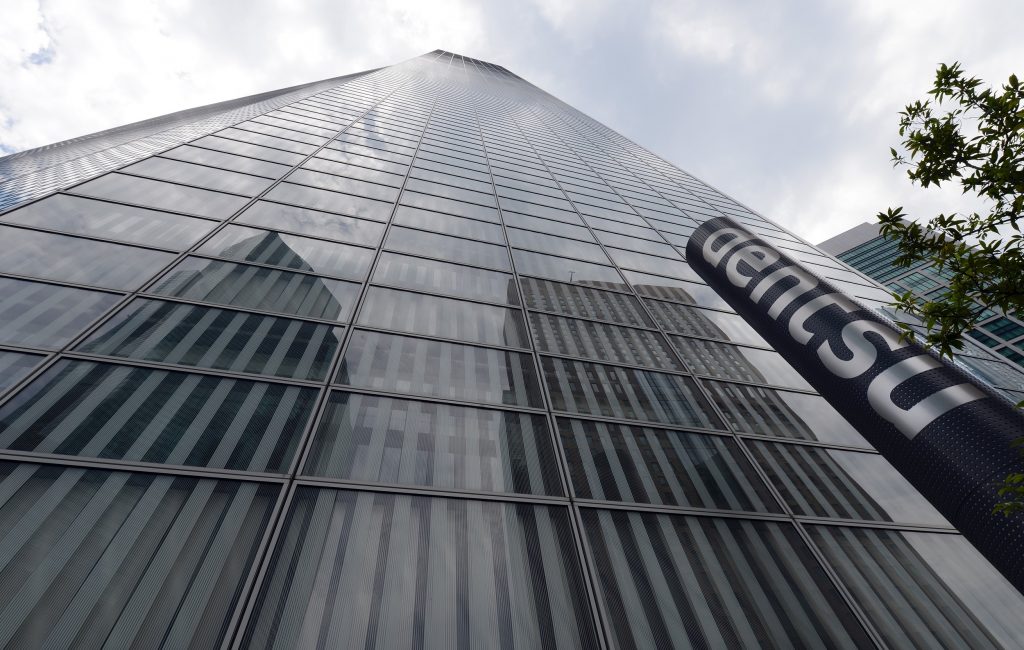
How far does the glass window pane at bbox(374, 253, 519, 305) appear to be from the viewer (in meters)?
9.84

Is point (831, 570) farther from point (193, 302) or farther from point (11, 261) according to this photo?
point (11, 261)

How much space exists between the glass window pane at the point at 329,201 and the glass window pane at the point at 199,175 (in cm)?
52

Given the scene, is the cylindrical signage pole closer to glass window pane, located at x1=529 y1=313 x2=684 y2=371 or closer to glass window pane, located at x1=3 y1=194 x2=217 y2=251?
glass window pane, located at x1=529 y1=313 x2=684 y2=371

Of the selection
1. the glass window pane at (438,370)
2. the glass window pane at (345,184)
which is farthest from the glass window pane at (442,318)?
the glass window pane at (345,184)

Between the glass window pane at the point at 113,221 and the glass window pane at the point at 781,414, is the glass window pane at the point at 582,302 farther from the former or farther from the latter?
the glass window pane at the point at 113,221

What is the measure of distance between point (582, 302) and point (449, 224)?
4.64 metres

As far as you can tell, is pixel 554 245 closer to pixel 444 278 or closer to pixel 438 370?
pixel 444 278

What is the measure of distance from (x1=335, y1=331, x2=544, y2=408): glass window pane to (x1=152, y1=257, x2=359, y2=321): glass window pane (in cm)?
108

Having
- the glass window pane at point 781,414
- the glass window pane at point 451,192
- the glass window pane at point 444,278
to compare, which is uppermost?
the glass window pane at point 451,192

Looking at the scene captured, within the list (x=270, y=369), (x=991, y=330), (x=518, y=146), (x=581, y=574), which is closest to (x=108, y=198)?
(x=270, y=369)

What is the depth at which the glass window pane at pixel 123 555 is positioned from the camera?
375 centimetres

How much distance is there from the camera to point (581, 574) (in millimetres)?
5242

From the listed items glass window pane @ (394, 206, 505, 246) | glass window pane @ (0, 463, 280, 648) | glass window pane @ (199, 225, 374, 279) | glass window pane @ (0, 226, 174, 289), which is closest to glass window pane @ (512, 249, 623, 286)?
glass window pane @ (394, 206, 505, 246)

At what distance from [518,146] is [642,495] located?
2368cm
